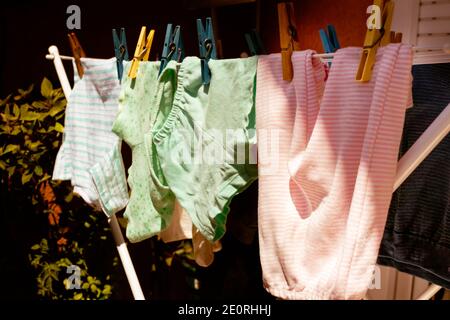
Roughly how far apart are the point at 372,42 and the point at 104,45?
49.6 inches

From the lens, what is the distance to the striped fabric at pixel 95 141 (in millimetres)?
1224

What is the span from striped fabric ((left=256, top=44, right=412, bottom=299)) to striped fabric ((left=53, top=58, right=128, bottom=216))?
0.46 metres

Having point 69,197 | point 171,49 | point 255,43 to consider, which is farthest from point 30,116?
point 255,43

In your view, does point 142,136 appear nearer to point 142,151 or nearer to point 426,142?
point 142,151

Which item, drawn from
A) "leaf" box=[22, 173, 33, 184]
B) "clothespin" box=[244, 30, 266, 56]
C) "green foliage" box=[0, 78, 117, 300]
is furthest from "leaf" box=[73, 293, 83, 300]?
"clothespin" box=[244, 30, 266, 56]

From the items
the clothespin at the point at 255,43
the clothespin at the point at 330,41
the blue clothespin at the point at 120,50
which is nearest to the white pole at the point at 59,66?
the blue clothespin at the point at 120,50

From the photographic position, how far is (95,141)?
1.27 m

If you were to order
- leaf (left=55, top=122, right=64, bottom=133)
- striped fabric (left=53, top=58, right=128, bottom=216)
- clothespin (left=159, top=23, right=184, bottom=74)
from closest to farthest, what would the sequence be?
clothespin (left=159, top=23, right=184, bottom=74), striped fabric (left=53, top=58, right=128, bottom=216), leaf (left=55, top=122, right=64, bottom=133)

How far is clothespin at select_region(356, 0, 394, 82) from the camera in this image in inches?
31.5

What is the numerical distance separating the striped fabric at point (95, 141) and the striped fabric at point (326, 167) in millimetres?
456

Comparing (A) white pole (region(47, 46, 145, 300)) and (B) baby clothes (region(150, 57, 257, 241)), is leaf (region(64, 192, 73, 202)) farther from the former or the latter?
(B) baby clothes (region(150, 57, 257, 241))

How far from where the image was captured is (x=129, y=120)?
1138 millimetres

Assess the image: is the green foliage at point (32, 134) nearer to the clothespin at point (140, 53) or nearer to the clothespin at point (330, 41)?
the clothespin at point (140, 53)

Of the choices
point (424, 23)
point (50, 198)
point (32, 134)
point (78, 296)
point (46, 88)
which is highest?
point (424, 23)
